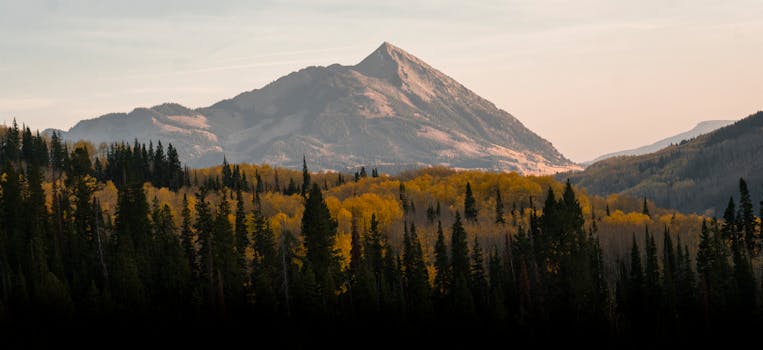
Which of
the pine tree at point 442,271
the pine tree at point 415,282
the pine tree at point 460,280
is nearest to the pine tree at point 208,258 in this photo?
the pine tree at point 415,282

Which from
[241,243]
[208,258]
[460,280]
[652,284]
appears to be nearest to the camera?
[460,280]

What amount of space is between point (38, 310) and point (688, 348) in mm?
95440

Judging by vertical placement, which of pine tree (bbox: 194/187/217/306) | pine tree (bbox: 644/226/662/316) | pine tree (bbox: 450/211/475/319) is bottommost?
pine tree (bbox: 644/226/662/316)

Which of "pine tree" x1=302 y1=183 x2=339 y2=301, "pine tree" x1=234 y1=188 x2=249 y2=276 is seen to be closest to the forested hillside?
"pine tree" x1=302 y1=183 x2=339 y2=301

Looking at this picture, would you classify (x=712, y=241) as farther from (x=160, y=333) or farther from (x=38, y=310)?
Answer: (x=38, y=310)

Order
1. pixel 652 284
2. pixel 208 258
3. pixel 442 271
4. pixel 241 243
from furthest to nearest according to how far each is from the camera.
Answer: pixel 241 243, pixel 652 284, pixel 442 271, pixel 208 258

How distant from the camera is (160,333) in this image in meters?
146

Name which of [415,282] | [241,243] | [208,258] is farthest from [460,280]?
[241,243]

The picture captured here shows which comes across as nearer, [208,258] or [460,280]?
[460,280]

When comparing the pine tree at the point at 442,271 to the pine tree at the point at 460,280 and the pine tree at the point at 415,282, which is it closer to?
the pine tree at the point at 460,280

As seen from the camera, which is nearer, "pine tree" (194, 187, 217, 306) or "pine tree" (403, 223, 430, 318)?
"pine tree" (194, 187, 217, 306)

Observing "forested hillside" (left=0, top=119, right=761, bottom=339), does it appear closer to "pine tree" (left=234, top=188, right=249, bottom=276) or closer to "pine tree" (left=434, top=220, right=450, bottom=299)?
"pine tree" (left=434, top=220, right=450, bottom=299)

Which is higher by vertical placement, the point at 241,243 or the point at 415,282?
the point at 241,243

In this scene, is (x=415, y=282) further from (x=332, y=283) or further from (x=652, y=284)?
(x=652, y=284)
